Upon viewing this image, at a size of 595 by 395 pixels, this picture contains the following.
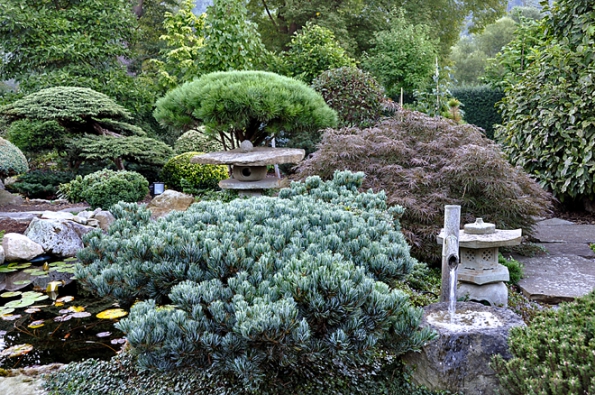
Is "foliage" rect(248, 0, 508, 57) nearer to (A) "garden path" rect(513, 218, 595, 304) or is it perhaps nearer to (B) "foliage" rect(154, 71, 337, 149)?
(B) "foliage" rect(154, 71, 337, 149)

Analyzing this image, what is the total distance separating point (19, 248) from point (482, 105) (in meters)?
11.7

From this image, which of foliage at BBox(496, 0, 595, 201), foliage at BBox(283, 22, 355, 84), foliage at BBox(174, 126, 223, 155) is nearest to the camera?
foliage at BBox(496, 0, 595, 201)

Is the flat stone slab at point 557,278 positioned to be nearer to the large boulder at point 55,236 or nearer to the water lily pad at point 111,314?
the water lily pad at point 111,314

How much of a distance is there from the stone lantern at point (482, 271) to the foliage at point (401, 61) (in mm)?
10738

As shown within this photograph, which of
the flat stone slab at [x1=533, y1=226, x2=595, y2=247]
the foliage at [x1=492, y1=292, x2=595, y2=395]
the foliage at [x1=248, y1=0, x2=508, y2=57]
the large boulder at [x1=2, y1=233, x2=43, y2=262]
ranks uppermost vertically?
the foliage at [x1=248, y1=0, x2=508, y2=57]

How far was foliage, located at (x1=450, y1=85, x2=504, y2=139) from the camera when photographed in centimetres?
1327

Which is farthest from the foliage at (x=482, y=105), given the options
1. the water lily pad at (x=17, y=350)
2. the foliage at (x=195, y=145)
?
the water lily pad at (x=17, y=350)

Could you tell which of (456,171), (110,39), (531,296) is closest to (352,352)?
(531,296)

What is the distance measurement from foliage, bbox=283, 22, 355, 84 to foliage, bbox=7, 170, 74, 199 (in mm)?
4928

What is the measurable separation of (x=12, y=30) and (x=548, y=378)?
11829 millimetres

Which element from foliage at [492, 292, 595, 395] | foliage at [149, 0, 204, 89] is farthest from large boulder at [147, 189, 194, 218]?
foliage at [492, 292, 595, 395]

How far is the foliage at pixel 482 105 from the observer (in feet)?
43.5

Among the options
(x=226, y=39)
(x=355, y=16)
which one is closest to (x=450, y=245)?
(x=226, y=39)

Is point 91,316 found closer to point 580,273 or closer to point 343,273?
point 343,273
